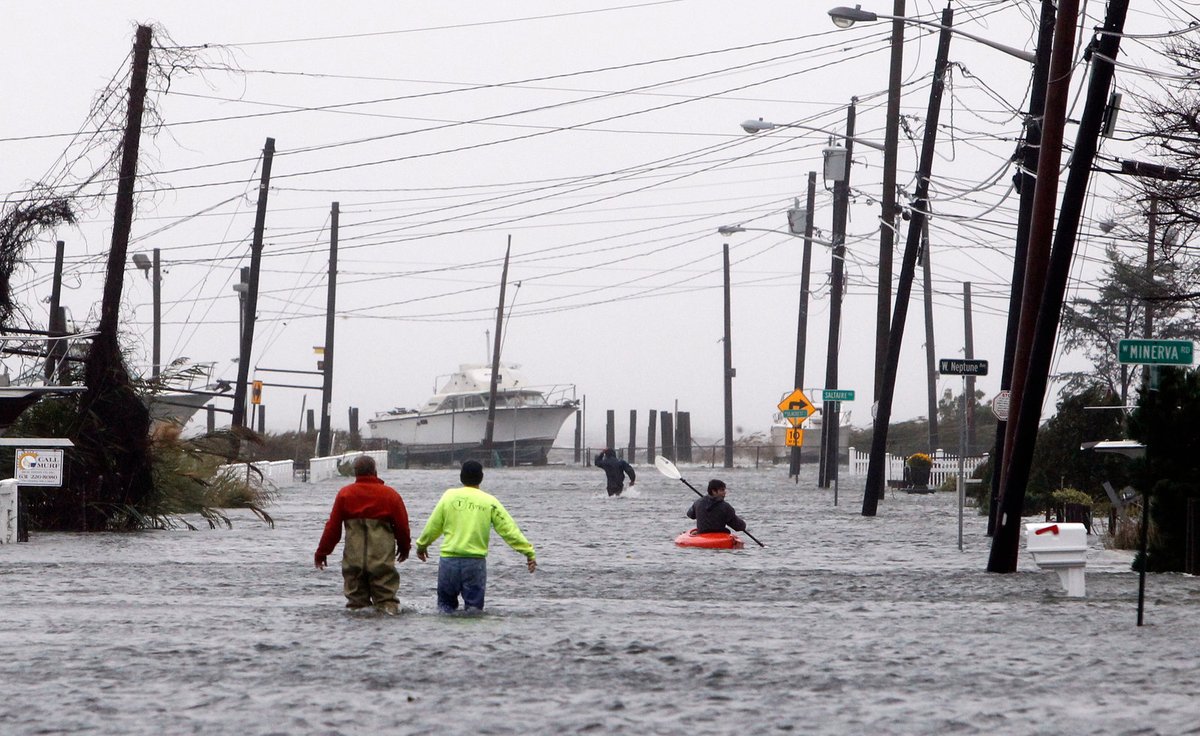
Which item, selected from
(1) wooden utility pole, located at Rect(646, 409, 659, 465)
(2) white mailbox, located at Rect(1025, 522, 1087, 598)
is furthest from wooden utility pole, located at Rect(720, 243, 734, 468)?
(2) white mailbox, located at Rect(1025, 522, 1087, 598)

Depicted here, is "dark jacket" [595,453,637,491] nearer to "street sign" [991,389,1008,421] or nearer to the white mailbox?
"street sign" [991,389,1008,421]

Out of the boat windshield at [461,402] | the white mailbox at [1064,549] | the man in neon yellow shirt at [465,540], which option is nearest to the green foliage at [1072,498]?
the white mailbox at [1064,549]

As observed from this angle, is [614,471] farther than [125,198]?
Yes

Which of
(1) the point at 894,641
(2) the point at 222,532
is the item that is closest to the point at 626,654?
(1) the point at 894,641

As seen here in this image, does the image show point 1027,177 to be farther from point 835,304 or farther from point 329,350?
point 329,350

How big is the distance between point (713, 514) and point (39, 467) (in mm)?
9882

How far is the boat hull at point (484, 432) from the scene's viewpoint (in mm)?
88812

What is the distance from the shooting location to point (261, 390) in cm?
6412

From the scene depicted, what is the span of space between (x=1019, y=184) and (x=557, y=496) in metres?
A: 21.2

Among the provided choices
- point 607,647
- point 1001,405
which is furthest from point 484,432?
point 607,647

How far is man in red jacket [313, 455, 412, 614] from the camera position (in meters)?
15.0

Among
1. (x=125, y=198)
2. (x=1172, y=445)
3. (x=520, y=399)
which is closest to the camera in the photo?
(x=1172, y=445)

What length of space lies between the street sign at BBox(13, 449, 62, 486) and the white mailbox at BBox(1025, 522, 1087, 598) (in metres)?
15.4

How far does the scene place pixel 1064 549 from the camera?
1670 centimetres
